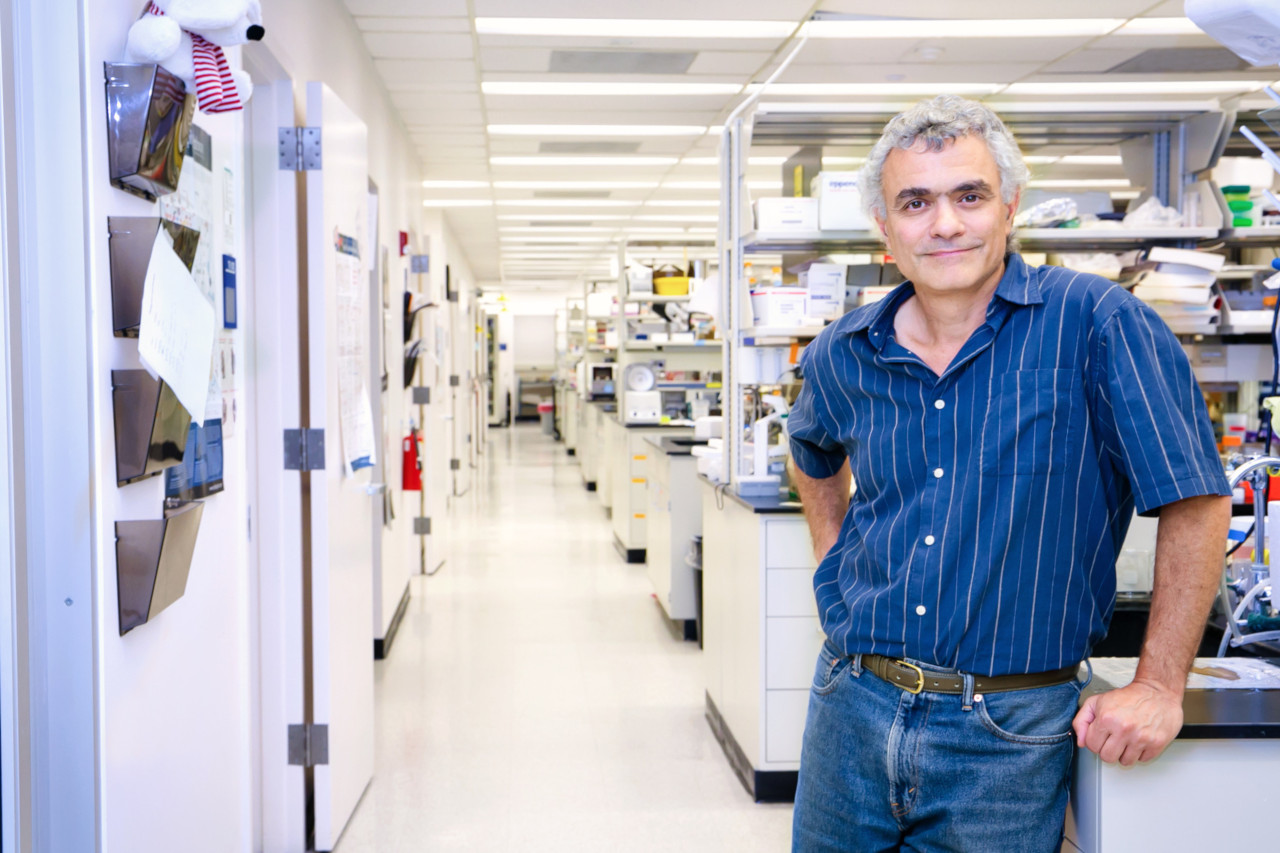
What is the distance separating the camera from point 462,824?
3.20 metres

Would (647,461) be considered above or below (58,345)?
below

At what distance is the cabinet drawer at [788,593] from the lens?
10.9 ft

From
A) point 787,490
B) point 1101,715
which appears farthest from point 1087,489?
point 787,490

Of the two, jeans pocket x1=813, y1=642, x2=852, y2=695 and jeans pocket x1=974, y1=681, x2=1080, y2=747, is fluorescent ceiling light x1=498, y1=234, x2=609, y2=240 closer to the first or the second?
jeans pocket x1=813, y1=642, x2=852, y2=695

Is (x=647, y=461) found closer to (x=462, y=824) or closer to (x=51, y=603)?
(x=462, y=824)

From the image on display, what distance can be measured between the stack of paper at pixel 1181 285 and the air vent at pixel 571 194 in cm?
611

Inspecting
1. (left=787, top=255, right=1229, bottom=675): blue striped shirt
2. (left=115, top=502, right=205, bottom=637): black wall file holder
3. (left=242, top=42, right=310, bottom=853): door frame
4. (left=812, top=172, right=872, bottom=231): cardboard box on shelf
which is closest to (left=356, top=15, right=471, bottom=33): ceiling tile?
(left=242, top=42, right=310, bottom=853): door frame

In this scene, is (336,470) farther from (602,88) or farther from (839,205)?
(602,88)

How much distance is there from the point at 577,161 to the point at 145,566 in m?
6.62

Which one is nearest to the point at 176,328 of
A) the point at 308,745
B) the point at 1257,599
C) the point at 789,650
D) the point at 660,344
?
the point at 308,745

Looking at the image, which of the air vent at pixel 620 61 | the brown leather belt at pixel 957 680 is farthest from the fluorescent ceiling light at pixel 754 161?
the brown leather belt at pixel 957 680

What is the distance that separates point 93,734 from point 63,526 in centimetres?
30

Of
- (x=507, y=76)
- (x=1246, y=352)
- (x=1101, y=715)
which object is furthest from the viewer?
(x=507, y=76)

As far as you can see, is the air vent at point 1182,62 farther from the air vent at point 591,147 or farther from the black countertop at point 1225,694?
the black countertop at point 1225,694
